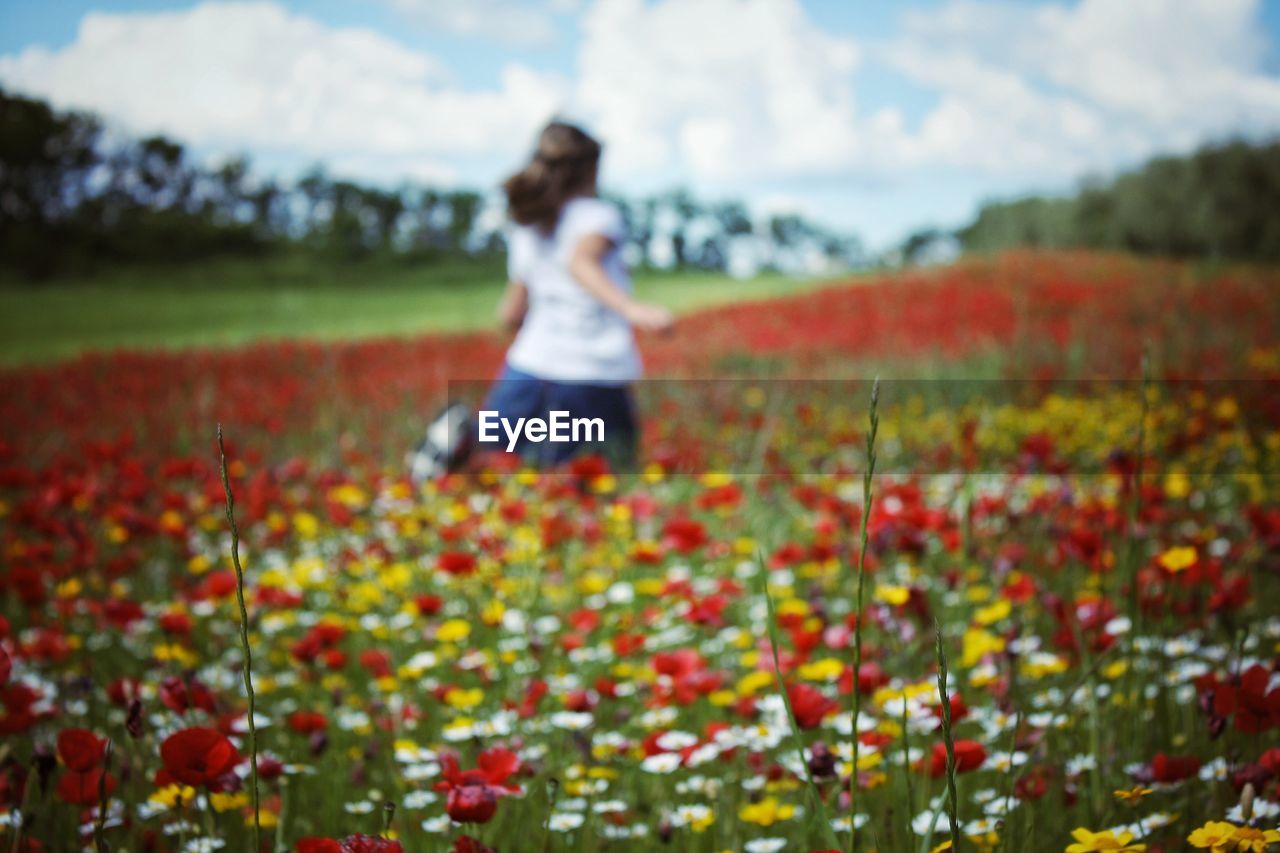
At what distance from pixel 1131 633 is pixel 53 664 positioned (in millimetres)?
2131

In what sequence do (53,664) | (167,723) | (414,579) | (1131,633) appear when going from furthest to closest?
(414,579)
(53,664)
(167,723)
(1131,633)

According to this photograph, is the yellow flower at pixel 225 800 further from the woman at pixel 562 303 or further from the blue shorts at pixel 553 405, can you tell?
the blue shorts at pixel 553 405

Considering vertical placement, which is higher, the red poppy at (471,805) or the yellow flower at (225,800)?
the red poppy at (471,805)

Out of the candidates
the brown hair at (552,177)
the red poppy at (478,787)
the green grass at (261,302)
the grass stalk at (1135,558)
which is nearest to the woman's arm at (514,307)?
the brown hair at (552,177)

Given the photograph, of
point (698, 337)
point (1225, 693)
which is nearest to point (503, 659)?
point (1225, 693)

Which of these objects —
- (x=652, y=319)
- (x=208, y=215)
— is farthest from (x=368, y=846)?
(x=208, y=215)

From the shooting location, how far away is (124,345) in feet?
34.0

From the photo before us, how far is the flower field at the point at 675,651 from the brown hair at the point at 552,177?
993 millimetres

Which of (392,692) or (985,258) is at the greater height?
(985,258)

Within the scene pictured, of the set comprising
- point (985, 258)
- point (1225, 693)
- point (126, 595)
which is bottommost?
point (126, 595)

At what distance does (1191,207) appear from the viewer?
60.4 ft

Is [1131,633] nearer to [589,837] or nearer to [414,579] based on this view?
[589,837]

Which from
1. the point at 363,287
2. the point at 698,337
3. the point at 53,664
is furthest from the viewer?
the point at 363,287

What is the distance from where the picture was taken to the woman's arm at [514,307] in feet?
12.4
